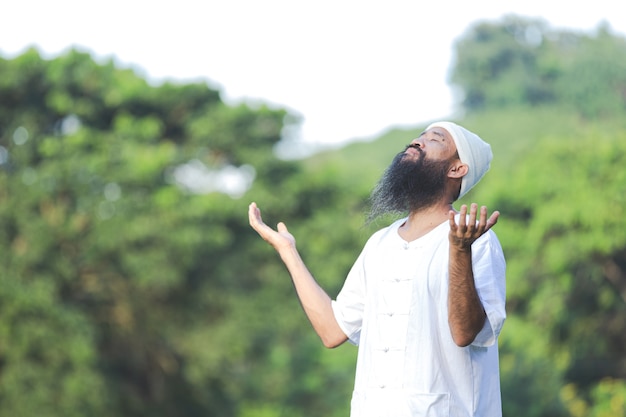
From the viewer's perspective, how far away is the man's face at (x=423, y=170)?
137 inches

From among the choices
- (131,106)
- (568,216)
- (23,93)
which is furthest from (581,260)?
(23,93)

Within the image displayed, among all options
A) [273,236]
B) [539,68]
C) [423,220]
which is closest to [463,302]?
[423,220]

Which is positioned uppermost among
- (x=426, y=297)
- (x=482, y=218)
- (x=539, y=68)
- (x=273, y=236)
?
(x=539, y=68)

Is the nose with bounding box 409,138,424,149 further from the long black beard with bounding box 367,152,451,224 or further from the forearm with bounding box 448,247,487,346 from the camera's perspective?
the forearm with bounding box 448,247,487,346

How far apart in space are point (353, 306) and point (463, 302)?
0.55 meters

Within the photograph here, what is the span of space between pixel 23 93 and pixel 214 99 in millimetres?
4284

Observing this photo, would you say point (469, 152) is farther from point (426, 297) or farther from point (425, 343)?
point (425, 343)

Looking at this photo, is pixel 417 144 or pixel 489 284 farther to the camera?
pixel 417 144

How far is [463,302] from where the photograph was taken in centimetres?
312

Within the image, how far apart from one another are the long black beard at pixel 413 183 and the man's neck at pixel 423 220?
2 centimetres

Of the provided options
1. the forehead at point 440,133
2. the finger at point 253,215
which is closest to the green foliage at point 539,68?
the finger at point 253,215

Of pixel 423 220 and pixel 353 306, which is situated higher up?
pixel 423 220

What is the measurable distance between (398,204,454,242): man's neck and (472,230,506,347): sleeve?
19 centimetres

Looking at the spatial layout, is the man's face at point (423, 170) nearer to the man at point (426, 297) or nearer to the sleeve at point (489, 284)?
the man at point (426, 297)
